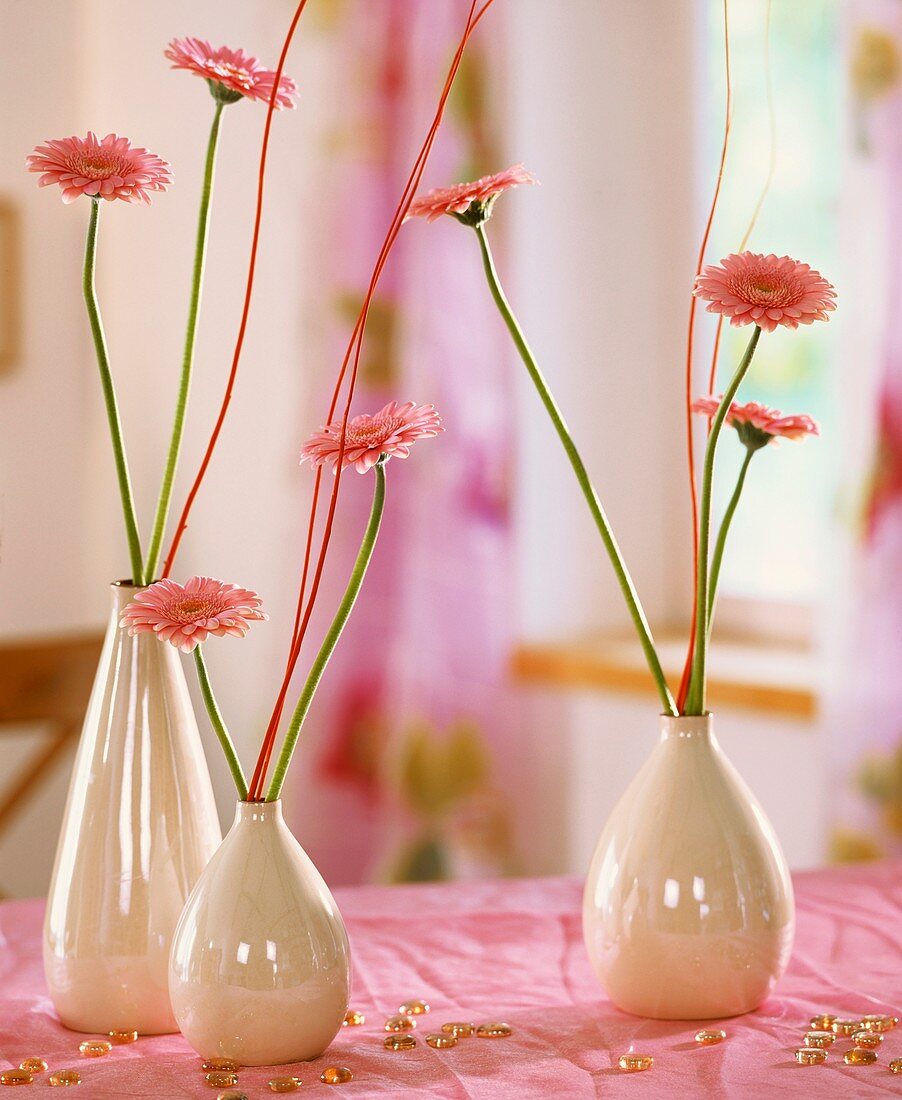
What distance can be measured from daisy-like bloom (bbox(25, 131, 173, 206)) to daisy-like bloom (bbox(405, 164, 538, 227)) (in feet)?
0.46

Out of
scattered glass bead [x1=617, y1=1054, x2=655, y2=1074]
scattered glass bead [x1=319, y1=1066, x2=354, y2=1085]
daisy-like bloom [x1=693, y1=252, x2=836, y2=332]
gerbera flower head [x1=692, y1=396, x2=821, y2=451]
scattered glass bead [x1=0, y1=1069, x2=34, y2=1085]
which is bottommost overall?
scattered glass bead [x1=0, y1=1069, x2=34, y2=1085]

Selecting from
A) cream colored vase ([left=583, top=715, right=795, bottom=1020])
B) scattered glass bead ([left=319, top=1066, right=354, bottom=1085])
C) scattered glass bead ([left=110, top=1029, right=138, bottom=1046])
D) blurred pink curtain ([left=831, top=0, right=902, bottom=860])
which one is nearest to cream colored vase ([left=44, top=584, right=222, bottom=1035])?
scattered glass bead ([left=110, top=1029, right=138, bottom=1046])

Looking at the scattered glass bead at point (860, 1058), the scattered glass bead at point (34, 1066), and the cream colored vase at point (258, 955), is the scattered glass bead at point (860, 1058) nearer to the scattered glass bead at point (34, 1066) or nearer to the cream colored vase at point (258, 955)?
the cream colored vase at point (258, 955)

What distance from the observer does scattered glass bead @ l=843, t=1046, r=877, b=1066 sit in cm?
77

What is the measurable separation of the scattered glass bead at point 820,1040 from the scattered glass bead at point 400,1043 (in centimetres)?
21

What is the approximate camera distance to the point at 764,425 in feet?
2.81

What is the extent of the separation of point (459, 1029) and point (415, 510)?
1.44 m

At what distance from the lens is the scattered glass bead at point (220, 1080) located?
0.74m

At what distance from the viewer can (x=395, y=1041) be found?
816mm

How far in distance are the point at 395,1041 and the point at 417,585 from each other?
1442 millimetres

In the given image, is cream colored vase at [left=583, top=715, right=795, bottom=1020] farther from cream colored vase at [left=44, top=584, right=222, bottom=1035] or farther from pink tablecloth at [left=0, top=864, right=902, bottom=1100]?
cream colored vase at [left=44, top=584, right=222, bottom=1035]

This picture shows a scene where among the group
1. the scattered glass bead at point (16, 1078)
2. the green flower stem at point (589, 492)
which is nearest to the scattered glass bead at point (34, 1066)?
the scattered glass bead at point (16, 1078)

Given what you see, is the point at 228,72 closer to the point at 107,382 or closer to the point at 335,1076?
the point at 107,382

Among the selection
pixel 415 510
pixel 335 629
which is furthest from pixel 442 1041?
pixel 415 510
